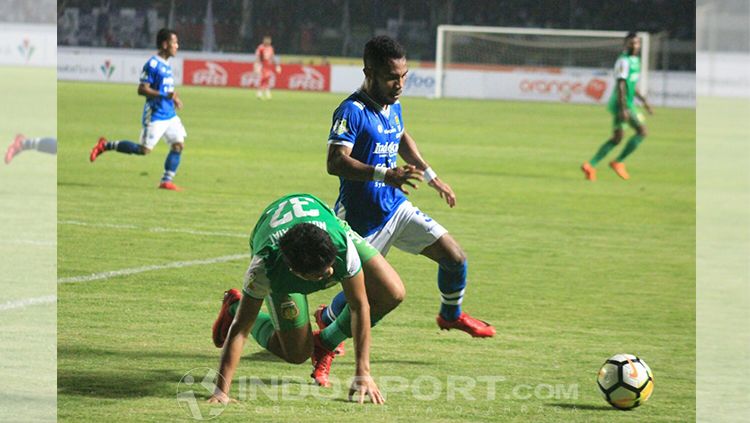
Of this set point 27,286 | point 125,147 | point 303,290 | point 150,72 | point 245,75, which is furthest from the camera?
point 245,75

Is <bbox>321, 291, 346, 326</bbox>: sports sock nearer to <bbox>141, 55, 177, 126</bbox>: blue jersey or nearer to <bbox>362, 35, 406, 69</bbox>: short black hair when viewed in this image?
<bbox>362, 35, 406, 69</bbox>: short black hair

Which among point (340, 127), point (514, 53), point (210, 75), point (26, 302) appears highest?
point (514, 53)

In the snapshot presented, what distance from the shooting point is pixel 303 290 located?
5613 mm

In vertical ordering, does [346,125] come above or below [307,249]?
above

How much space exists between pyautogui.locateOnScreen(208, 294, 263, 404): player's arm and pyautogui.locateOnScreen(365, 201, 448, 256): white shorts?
1.36 m

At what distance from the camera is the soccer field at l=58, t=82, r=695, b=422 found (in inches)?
231

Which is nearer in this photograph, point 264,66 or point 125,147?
point 125,147

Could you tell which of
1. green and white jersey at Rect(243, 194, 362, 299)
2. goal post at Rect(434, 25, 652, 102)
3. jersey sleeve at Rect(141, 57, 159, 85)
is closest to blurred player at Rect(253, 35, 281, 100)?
goal post at Rect(434, 25, 652, 102)

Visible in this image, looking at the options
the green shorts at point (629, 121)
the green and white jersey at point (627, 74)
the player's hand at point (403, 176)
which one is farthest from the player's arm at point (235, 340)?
the green shorts at point (629, 121)

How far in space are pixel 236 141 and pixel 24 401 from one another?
17.4 m

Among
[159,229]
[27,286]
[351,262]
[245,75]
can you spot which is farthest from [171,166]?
[245,75]

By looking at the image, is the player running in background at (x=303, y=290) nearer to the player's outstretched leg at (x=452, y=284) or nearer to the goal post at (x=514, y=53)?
the player's outstretched leg at (x=452, y=284)

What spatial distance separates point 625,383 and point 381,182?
1.61m

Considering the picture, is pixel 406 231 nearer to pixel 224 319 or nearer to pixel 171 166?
pixel 224 319
